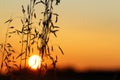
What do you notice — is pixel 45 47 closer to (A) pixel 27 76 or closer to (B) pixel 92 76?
(A) pixel 27 76

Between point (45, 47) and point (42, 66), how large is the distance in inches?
9.1

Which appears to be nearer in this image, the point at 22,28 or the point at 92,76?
the point at 22,28

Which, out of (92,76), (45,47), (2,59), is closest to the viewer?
(45,47)

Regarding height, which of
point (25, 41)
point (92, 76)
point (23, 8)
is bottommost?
point (92, 76)

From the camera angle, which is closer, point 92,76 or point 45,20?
point 45,20

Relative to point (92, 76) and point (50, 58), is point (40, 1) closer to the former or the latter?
point (50, 58)

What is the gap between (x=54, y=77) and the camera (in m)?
5.70

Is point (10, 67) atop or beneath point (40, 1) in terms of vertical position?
beneath

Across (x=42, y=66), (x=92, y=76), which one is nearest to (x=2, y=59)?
(x=42, y=66)

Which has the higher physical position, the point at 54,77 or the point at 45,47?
the point at 45,47

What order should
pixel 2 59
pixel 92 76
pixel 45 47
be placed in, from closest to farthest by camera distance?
pixel 45 47
pixel 2 59
pixel 92 76

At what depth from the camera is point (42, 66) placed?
5711mm

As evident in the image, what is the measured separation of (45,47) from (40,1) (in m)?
0.60

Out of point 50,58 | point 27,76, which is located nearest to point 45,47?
point 50,58
